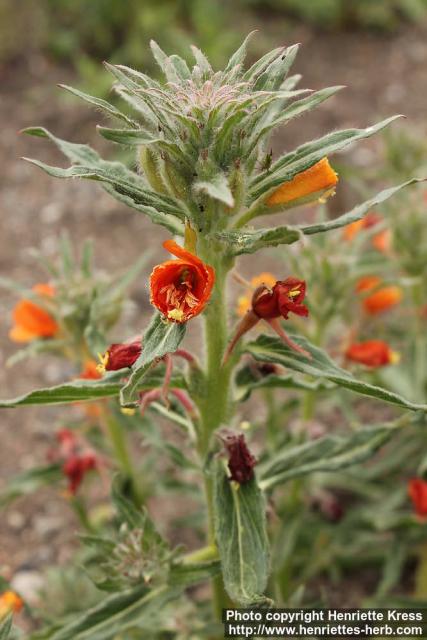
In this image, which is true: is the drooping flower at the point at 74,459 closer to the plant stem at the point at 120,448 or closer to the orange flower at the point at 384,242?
the plant stem at the point at 120,448

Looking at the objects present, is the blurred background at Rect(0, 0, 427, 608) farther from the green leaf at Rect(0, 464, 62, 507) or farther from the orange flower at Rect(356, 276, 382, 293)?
the orange flower at Rect(356, 276, 382, 293)

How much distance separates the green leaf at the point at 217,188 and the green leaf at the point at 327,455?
941mm

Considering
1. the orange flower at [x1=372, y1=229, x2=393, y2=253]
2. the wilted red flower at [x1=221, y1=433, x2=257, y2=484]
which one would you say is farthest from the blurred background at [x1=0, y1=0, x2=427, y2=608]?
the wilted red flower at [x1=221, y1=433, x2=257, y2=484]

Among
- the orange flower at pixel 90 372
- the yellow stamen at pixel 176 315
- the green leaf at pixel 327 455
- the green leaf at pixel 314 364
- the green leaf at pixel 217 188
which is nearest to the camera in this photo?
the green leaf at pixel 217 188

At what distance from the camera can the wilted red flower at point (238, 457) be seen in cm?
183

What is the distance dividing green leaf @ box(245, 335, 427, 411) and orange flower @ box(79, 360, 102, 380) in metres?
0.57

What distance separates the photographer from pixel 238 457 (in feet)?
6.03

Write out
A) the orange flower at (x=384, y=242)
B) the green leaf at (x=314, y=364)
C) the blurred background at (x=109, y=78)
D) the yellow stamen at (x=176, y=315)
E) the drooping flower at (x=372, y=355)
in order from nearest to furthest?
the yellow stamen at (x=176, y=315) → the green leaf at (x=314, y=364) → the drooping flower at (x=372, y=355) → the orange flower at (x=384, y=242) → the blurred background at (x=109, y=78)

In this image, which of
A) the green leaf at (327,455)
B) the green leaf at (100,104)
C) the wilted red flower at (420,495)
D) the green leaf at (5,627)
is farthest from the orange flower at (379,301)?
the green leaf at (5,627)

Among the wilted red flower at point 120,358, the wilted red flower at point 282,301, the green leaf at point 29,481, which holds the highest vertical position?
the wilted red flower at point 282,301

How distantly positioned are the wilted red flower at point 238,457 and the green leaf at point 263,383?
0.55 ft

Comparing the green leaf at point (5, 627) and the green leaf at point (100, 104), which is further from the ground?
the green leaf at point (100, 104)

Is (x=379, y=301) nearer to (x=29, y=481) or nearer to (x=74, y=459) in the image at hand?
(x=74, y=459)

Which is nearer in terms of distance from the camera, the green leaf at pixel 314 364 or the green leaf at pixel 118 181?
the green leaf at pixel 118 181
